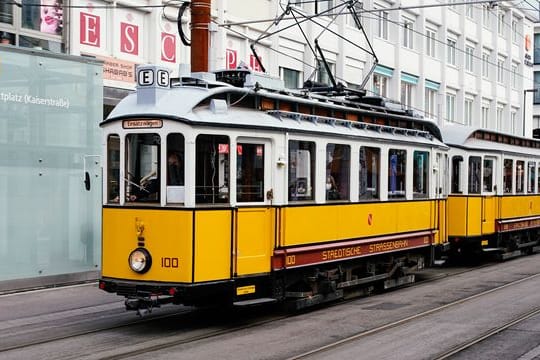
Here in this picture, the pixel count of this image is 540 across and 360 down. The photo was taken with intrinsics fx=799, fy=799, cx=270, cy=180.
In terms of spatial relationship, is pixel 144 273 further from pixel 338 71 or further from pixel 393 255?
pixel 338 71

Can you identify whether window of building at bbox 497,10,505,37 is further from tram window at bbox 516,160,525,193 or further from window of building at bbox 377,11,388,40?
tram window at bbox 516,160,525,193

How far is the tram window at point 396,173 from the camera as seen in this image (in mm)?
13797

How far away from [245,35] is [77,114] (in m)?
8.34

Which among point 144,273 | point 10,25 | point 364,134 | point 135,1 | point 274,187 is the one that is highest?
point 135,1

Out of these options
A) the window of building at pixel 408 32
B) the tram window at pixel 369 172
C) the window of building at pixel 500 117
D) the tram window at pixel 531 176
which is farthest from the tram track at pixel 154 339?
the window of building at pixel 500 117

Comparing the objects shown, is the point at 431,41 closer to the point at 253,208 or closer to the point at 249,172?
the point at 249,172

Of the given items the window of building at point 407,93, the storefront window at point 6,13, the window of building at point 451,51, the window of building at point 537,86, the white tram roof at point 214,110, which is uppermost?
the window of building at point 537,86

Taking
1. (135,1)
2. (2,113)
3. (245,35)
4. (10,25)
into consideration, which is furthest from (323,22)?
(2,113)

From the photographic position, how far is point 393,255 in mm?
14250

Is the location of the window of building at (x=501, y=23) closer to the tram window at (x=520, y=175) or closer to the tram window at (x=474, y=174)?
the tram window at (x=520, y=175)

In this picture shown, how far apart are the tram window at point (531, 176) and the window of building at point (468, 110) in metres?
18.0

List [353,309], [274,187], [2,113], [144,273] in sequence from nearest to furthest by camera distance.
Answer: [144,273] < [274,187] < [353,309] < [2,113]

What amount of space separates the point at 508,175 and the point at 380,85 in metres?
12.3

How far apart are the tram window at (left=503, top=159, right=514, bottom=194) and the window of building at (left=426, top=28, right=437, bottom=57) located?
16.5m
